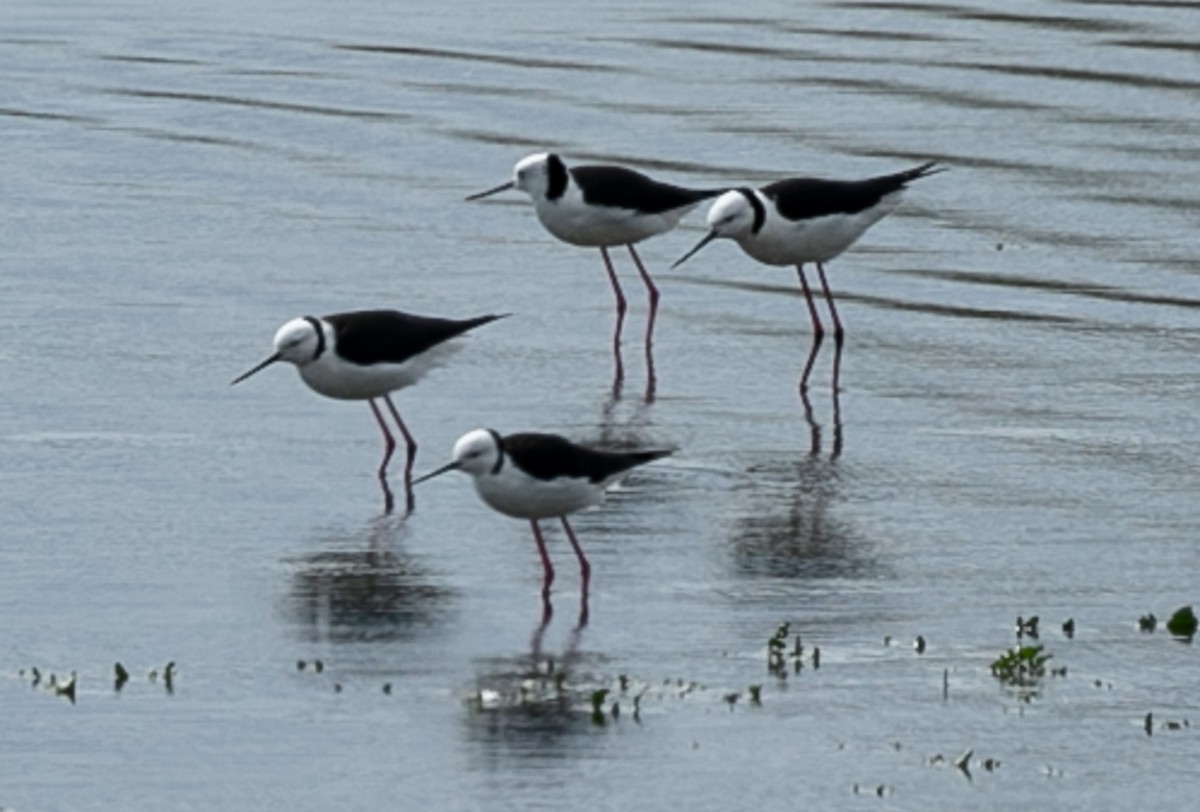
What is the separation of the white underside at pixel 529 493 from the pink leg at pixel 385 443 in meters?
1.96

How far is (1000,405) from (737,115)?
9232 millimetres

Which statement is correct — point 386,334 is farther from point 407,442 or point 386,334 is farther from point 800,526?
point 800,526

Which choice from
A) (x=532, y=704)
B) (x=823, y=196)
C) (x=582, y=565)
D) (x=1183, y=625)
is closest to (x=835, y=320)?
(x=823, y=196)

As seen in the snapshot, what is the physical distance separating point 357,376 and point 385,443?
19.0 inches

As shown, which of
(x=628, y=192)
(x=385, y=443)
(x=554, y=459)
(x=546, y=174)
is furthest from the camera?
(x=628, y=192)

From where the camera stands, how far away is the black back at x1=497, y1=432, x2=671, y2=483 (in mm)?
11125

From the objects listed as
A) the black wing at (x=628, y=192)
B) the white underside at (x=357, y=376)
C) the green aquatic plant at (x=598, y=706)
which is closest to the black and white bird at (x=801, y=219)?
the black wing at (x=628, y=192)

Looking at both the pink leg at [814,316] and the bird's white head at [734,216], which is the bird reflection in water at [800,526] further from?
the bird's white head at [734,216]

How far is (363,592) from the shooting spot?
11.2m

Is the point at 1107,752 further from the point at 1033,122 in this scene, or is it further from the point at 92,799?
the point at 1033,122

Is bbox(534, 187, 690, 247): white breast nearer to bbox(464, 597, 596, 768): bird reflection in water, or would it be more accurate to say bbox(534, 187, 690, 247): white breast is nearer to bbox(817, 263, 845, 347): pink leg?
bbox(817, 263, 845, 347): pink leg

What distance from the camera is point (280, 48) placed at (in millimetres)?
26844

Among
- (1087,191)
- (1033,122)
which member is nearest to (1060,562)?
(1087,191)

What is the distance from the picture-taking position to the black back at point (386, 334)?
13297 millimetres
